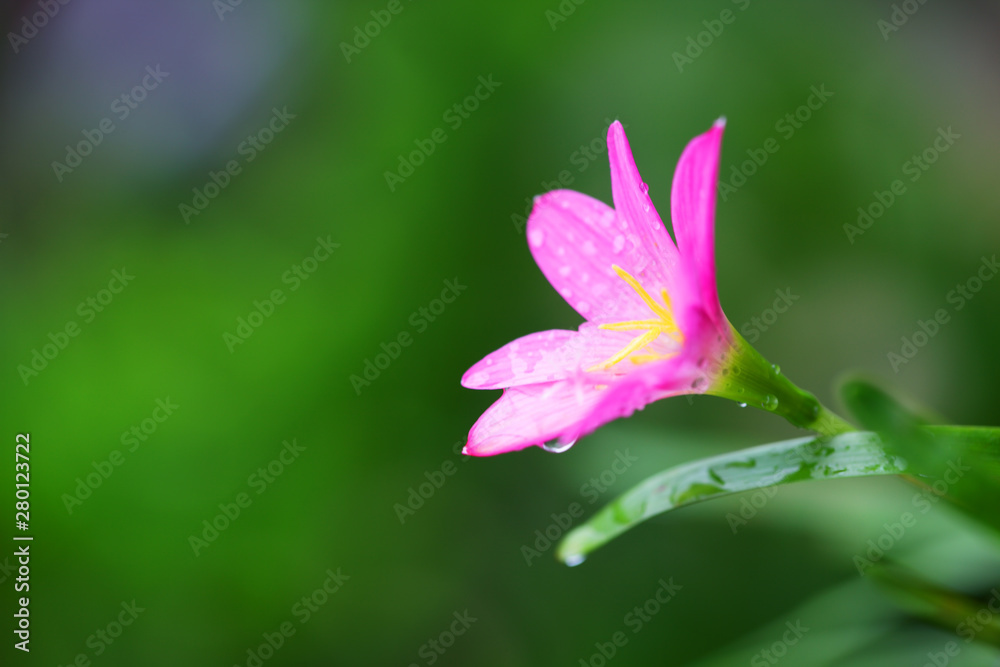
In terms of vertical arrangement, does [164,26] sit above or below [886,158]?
above

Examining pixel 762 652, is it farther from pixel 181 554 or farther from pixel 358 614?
pixel 181 554

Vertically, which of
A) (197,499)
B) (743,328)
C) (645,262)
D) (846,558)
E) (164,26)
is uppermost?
(164,26)

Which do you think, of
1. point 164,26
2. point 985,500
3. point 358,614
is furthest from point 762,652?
→ point 164,26
